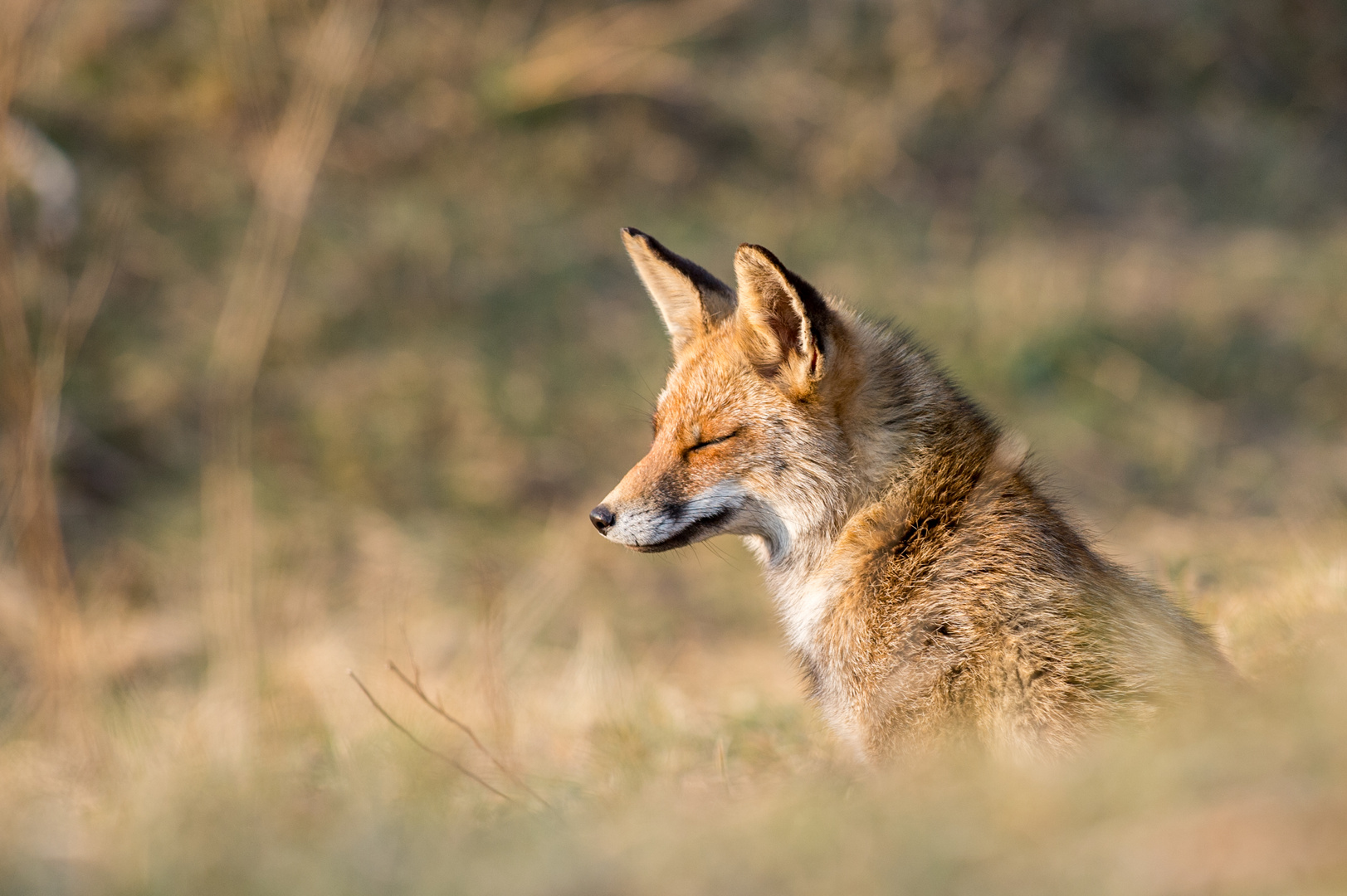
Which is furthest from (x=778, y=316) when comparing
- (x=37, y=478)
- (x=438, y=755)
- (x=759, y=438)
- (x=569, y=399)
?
(x=569, y=399)

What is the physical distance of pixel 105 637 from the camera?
349 inches

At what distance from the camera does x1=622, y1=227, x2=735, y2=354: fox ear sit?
4871 millimetres

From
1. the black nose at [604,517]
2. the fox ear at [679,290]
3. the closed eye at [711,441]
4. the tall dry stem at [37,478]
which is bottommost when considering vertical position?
the tall dry stem at [37,478]

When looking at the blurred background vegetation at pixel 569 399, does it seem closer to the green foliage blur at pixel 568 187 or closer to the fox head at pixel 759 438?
the green foliage blur at pixel 568 187

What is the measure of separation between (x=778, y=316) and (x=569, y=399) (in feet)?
28.0

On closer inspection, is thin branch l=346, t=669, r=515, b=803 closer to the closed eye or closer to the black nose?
the black nose

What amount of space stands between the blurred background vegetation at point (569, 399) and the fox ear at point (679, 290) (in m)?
1.48

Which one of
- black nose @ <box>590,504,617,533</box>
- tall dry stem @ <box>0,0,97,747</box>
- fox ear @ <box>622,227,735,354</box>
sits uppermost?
fox ear @ <box>622,227,735,354</box>

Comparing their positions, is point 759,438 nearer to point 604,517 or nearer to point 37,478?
point 604,517

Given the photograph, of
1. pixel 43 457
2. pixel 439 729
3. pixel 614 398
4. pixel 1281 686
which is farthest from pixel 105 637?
pixel 1281 686

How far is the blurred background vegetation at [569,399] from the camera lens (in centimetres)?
254

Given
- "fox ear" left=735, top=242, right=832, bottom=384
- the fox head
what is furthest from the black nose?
"fox ear" left=735, top=242, right=832, bottom=384

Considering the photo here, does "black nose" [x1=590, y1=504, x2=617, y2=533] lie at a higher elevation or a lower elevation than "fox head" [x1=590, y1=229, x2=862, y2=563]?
lower

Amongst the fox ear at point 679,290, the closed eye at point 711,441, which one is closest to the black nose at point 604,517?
the closed eye at point 711,441
